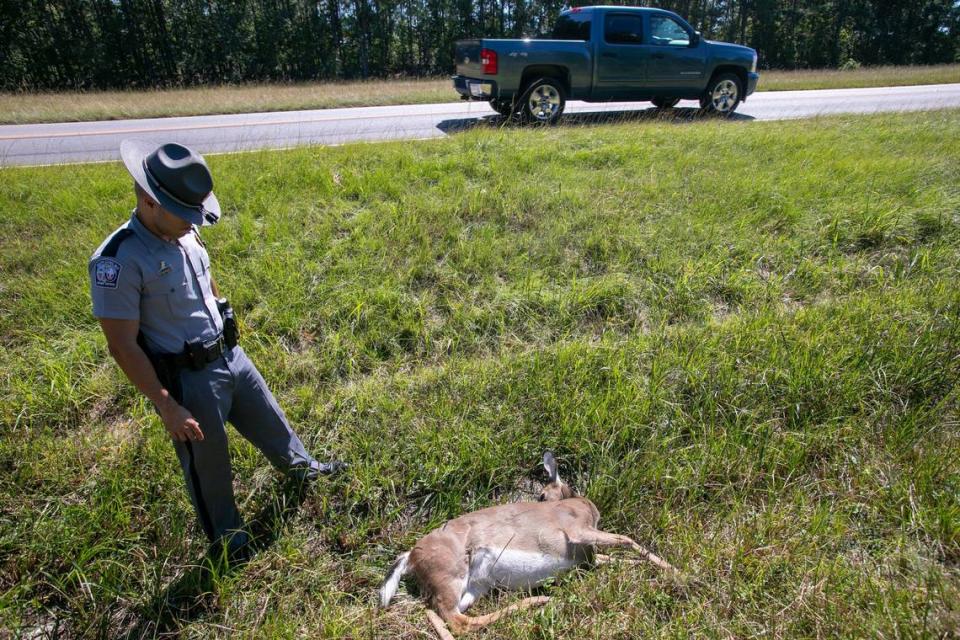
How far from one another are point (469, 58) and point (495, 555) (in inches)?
371

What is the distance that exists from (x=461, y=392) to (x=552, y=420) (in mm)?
650

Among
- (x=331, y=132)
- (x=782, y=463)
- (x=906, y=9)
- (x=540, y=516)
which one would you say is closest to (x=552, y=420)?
(x=540, y=516)

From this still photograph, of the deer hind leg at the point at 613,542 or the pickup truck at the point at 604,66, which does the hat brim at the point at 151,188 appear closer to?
the deer hind leg at the point at 613,542

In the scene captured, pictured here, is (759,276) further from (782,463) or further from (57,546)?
(57,546)

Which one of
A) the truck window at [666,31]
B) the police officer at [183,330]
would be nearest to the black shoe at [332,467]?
the police officer at [183,330]

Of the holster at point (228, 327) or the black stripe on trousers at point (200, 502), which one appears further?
the holster at point (228, 327)

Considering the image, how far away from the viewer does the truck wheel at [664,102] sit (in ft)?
38.9

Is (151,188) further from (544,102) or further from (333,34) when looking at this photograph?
(333,34)

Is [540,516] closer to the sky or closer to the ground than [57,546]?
closer to the sky

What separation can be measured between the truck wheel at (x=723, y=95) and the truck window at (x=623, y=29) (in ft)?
6.21

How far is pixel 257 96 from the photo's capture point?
16078 mm

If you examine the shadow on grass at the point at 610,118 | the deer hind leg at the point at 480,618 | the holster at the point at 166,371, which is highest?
the shadow on grass at the point at 610,118

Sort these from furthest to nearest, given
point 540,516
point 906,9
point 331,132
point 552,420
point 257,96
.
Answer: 1. point 906,9
2. point 257,96
3. point 331,132
4. point 552,420
5. point 540,516

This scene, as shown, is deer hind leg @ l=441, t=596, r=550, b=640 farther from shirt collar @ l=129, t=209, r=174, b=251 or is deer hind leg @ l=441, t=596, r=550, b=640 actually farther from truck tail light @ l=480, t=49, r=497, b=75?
truck tail light @ l=480, t=49, r=497, b=75
